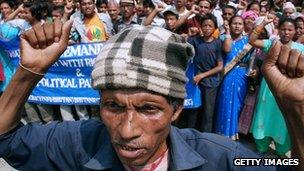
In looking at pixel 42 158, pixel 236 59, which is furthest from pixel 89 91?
pixel 42 158

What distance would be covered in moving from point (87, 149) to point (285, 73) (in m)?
0.70

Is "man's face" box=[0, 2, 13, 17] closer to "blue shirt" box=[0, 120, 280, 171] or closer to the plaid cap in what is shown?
"blue shirt" box=[0, 120, 280, 171]

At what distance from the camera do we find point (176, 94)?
1362 mm

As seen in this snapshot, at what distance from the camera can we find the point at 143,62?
51.1 inches

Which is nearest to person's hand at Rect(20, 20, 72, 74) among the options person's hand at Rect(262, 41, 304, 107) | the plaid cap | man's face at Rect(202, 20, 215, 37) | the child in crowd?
the plaid cap

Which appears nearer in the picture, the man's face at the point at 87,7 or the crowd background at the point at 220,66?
the crowd background at the point at 220,66

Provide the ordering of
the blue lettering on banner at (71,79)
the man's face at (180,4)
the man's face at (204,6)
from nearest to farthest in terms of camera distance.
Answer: the blue lettering on banner at (71,79), the man's face at (204,6), the man's face at (180,4)

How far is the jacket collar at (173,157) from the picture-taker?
1407 mm

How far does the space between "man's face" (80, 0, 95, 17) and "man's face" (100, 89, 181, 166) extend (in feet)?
14.7

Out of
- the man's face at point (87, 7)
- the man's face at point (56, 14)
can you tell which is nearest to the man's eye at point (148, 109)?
the man's face at point (87, 7)

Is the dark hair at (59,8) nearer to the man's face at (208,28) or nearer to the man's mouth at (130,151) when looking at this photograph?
the man's face at (208,28)

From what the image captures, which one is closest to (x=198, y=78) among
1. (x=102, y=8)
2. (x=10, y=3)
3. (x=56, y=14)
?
(x=56, y=14)

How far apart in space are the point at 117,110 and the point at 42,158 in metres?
0.35

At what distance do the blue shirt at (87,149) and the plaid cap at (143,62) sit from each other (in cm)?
22
